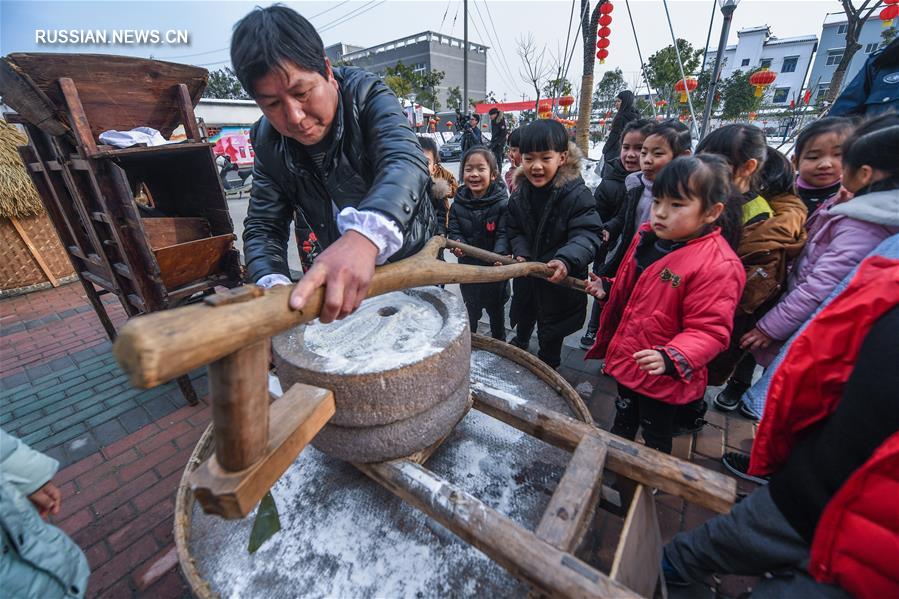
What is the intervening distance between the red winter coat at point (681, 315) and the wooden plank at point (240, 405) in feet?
5.08

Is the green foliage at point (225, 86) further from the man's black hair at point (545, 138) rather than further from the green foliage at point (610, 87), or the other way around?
the man's black hair at point (545, 138)

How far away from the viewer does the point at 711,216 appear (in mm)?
1729

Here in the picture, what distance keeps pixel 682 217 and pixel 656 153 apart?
1189mm

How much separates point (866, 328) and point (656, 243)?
113cm

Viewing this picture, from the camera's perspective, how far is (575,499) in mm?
1059

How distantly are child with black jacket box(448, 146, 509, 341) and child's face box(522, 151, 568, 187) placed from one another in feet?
1.96

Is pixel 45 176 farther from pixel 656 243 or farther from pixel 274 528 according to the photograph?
pixel 656 243

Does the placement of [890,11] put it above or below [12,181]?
above

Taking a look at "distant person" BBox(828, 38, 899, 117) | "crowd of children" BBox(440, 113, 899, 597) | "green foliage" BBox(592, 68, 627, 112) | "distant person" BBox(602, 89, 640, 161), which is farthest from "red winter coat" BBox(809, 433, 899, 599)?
"green foliage" BBox(592, 68, 627, 112)

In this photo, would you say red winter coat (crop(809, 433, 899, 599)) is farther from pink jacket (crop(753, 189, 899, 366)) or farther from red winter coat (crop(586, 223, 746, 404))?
pink jacket (crop(753, 189, 899, 366))

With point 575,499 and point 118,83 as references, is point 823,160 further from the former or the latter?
point 118,83

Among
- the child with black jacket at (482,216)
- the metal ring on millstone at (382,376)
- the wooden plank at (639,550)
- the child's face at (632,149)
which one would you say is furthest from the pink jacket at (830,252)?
the child with black jacket at (482,216)

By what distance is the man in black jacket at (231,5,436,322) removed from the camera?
3.09 feet

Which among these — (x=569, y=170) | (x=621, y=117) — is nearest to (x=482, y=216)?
(x=569, y=170)
